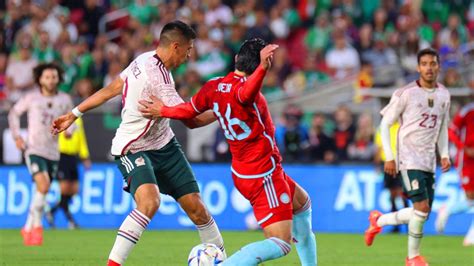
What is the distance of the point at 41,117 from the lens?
16.3 m

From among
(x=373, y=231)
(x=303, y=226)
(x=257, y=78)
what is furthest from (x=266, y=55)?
(x=373, y=231)

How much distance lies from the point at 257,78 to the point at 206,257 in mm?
1742

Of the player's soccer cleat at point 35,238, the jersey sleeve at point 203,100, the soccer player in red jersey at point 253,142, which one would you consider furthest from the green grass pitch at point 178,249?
the jersey sleeve at point 203,100

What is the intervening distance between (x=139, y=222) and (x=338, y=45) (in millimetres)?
13246

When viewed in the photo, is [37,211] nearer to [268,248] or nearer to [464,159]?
[464,159]

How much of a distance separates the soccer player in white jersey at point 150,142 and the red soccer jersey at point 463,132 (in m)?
6.18

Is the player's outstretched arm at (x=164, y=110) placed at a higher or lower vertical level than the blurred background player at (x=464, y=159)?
higher

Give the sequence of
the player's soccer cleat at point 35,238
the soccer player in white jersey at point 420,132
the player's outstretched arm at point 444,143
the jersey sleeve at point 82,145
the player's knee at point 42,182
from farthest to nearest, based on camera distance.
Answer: the jersey sleeve at point 82,145, the player's knee at point 42,182, the player's soccer cleat at point 35,238, the player's outstretched arm at point 444,143, the soccer player in white jersey at point 420,132

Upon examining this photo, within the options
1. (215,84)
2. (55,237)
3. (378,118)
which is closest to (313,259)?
(215,84)

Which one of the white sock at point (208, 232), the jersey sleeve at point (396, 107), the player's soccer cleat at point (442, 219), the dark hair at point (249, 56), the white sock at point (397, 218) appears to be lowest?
the player's soccer cleat at point (442, 219)

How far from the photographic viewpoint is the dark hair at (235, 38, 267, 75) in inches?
380

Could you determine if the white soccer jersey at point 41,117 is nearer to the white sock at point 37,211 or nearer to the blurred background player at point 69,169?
the white sock at point 37,211

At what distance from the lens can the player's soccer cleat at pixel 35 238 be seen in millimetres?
15755

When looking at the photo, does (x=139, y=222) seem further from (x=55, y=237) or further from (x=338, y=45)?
(x=338, y=45)
